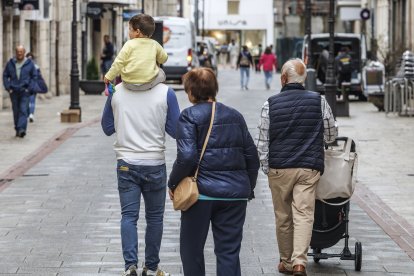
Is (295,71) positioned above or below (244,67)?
above

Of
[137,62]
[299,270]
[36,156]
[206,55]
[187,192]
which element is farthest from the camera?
[206,55]

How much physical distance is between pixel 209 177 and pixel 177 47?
4393 cm

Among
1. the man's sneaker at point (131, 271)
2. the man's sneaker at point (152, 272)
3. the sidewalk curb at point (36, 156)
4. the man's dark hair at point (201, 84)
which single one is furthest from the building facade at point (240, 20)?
the man's dark hair at point (201, 84)

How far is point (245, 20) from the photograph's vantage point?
354ft

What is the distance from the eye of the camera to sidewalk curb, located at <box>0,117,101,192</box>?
1798 cm

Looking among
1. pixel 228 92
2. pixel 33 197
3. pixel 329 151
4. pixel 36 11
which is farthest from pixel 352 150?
pixel 228 92

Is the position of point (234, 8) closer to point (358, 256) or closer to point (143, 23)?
point (358, 256)

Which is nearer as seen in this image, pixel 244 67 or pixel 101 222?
pixel 101 222

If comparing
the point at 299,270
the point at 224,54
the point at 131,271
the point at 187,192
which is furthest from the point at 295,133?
the point at 224,54

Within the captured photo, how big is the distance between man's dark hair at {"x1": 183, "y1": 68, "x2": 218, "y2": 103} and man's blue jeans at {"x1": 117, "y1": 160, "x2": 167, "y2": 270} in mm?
1238

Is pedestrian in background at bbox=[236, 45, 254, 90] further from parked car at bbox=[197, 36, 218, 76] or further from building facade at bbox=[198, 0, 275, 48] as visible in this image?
→ building facade at bbox=[198, 0, 275, 48]

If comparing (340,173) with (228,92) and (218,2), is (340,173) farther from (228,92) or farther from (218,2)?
(218,2)

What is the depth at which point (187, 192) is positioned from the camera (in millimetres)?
8172

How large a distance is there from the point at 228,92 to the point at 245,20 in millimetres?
60215
